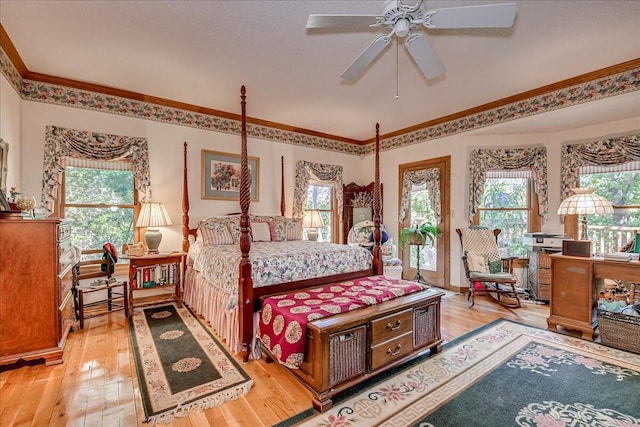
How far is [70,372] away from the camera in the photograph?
7.44 feet

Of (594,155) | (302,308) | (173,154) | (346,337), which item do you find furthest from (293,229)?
(594,155)

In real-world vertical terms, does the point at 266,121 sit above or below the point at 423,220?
above

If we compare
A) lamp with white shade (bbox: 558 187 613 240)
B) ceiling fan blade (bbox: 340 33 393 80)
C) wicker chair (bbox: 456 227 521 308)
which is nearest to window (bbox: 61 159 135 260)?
ceiling fan blade (bbox: 340 33 393 80)

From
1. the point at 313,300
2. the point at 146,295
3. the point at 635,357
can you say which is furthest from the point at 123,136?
the point at 635,357

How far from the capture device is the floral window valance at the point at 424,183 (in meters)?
5.02

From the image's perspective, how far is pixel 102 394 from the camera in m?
2.00

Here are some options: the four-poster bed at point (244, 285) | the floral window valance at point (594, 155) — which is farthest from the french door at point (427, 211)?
the four-poster bed at point (244, 285)

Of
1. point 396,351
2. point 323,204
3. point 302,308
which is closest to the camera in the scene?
point 302,308

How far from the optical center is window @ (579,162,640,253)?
372cm

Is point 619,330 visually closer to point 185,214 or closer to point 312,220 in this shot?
point 312,220

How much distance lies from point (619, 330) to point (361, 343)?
8.24 ft

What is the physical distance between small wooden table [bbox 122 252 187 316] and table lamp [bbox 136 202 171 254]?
0.15 meters

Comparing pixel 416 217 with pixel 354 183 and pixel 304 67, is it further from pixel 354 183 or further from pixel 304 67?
pixel 304 67

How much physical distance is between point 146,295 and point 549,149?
20.2ft
